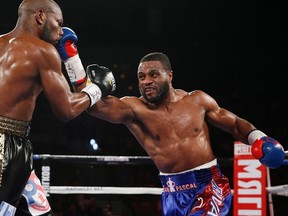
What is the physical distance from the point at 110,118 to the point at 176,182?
452 mm

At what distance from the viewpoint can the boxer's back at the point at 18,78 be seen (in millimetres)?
1810

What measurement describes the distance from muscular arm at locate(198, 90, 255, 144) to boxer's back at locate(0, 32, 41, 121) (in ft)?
3.50

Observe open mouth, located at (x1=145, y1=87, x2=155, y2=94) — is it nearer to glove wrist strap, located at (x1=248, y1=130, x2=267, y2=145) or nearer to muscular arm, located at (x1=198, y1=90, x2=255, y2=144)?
muscular arm, located at (x1=198, y1=90, x2=255, y2=144)

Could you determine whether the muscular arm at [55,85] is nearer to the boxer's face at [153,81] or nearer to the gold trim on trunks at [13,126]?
the gold trim on trunks at [13,126]

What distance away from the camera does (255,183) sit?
312cm

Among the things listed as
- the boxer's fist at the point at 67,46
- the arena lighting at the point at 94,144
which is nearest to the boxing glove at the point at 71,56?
the boxer's fist at the point at 67,46

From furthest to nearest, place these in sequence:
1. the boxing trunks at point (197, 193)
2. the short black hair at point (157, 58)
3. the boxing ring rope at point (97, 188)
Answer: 1. the boxing ring rope at point (97, 188)
2. the short black hair at point (157, 58)
3. the boxing trunks at point (197, 193)

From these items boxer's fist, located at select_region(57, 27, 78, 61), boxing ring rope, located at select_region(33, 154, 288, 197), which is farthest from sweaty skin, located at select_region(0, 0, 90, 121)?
boxing ring rope, located at select_region(33, 154, 288, 197)

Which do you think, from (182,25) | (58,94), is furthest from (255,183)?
(182,25)

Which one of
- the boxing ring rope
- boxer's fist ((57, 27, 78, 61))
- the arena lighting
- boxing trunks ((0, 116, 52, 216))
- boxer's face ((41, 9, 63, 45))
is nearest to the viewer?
boxing trunks ((0, 116, 52, 216))

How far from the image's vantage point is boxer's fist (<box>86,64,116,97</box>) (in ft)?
7.33

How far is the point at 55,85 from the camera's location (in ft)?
6.05

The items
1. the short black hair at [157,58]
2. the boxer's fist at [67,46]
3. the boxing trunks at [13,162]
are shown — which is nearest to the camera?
the boxing trunks at [13,162]

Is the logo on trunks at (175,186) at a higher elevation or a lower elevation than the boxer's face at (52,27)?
lower
